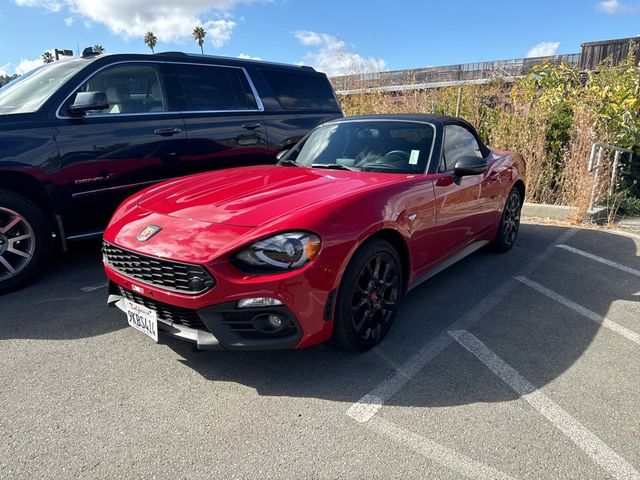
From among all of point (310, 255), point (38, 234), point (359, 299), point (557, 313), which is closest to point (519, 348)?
point (557, 313)

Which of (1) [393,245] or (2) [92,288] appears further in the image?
(2) [92,288]

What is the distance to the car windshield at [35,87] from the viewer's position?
3957 mm

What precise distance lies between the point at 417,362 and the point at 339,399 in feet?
2.07

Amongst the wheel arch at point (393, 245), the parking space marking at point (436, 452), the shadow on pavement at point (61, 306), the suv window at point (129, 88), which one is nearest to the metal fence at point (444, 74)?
the suv window at point (129, 88)

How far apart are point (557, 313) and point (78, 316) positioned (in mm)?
3699

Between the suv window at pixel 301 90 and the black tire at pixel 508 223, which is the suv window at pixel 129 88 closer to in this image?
the suv window at pixel 301 90

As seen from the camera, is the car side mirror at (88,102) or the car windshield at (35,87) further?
the car windshield at (35,87)

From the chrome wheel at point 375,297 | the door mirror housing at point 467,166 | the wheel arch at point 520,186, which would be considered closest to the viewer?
the chrome wheel at point 375,297

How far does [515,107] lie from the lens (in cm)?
798

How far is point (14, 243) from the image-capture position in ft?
12.3

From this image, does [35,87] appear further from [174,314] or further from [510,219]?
[510,219]

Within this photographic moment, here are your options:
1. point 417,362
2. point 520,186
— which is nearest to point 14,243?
point 417,362

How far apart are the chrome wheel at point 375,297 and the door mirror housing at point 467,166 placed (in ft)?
3.42

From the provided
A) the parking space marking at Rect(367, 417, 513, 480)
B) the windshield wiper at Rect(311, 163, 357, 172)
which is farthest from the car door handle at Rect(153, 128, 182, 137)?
the parking space marking at Rect(367, 417, 513, 480)
